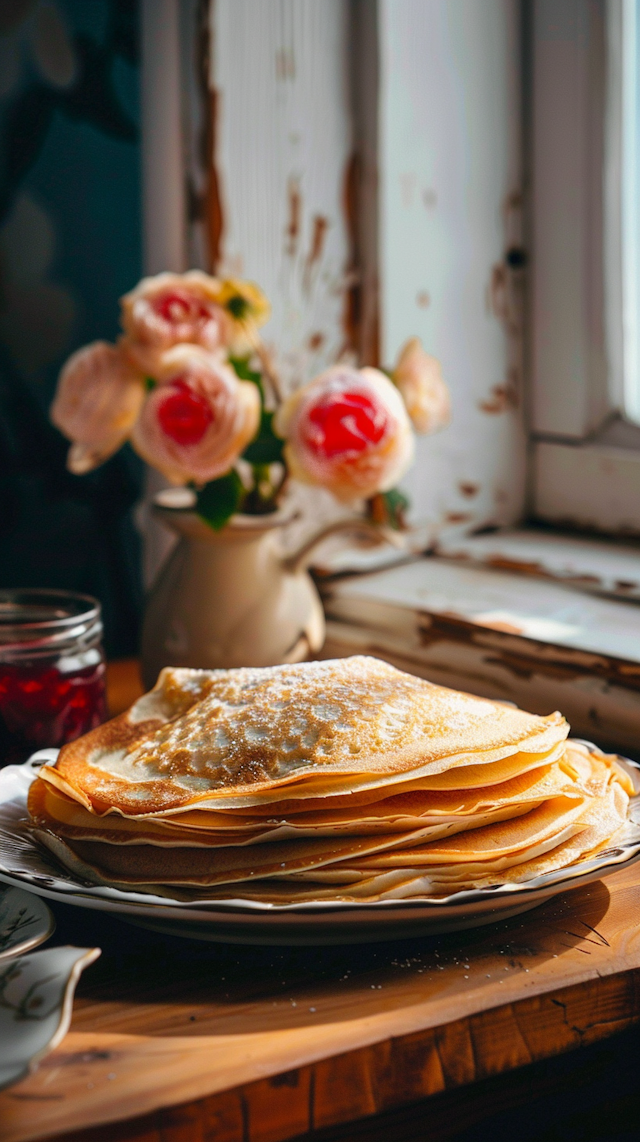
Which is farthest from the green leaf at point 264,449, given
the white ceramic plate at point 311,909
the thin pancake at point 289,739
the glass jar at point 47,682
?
the white ceramic plate at point 311,909

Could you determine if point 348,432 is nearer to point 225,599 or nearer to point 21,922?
point 225,599

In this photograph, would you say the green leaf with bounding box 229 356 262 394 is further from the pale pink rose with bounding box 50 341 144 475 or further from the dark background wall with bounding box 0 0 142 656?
the dark background wall with bounding box 0 0 142 656

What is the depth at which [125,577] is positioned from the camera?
1.14m

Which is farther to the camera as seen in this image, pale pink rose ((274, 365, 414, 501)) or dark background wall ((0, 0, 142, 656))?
dark background wall ((0, 0, 142, 656))

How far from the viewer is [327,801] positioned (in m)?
0.53

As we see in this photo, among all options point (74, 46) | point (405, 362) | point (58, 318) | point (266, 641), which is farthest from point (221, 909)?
point (74, 46)

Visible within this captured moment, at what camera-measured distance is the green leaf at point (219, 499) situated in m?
0.91

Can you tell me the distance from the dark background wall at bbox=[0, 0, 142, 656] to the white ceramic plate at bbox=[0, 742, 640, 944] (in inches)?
22.5

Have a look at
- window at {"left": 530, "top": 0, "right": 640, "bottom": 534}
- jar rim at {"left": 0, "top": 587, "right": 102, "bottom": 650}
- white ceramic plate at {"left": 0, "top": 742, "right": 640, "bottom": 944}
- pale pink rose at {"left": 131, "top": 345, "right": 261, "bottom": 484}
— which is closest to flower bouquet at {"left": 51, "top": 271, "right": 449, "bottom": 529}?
pale pink rose at {"left": 131, "top": 345, "right": 261, "bottom": 484}

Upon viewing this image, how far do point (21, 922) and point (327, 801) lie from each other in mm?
159

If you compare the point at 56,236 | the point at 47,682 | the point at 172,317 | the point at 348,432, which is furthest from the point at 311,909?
the point at 56,236

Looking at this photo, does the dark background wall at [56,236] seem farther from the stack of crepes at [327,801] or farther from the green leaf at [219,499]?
the stack of crepes at [327,801]

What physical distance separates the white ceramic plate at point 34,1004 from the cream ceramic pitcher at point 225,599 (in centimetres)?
46

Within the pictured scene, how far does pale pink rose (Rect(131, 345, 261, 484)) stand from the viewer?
2.82ft
